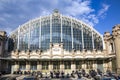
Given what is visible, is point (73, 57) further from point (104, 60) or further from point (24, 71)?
point (24, 71)

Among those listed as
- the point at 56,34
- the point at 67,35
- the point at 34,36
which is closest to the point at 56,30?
the point at 56,34

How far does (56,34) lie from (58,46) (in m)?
4.24

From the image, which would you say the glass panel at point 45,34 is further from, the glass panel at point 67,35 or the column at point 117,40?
the column at point 117,40

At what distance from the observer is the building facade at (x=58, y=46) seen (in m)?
47.6

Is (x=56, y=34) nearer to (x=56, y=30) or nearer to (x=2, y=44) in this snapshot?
(x=56, y=30)

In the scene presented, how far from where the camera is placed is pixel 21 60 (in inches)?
1885

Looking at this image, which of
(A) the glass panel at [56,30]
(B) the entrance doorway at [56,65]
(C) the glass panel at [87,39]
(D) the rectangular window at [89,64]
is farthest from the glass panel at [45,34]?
(D) the rectangular window at [89,64]

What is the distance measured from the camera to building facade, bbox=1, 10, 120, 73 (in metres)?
47.6

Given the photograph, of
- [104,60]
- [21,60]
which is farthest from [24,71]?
[104,60]

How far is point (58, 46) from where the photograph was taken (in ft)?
161

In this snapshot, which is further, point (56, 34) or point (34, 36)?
point (34, 36)

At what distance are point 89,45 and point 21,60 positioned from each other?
2030cm

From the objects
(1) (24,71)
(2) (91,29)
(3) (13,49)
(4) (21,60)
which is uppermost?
(2) (91,29)

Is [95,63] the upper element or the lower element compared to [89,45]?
lower
